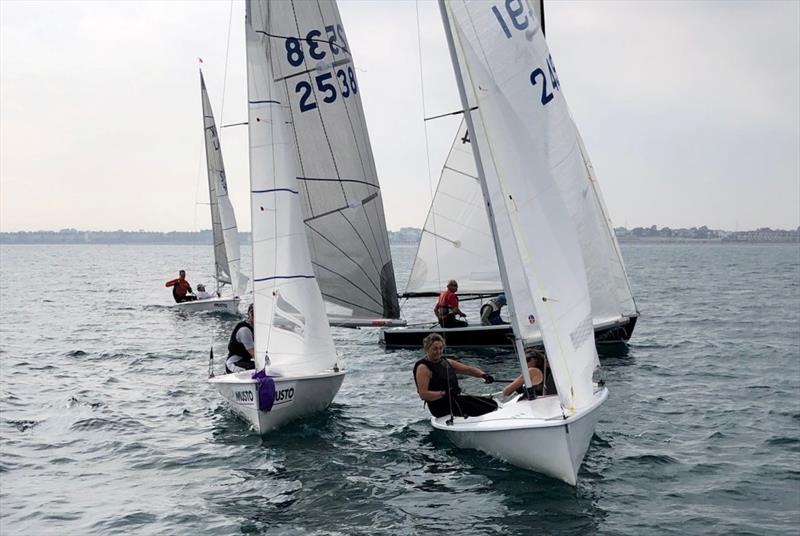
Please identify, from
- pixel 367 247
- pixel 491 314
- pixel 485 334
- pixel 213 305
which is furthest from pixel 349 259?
pixel 213 305

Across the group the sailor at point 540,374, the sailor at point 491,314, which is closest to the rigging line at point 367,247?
the sailor at point 491,314

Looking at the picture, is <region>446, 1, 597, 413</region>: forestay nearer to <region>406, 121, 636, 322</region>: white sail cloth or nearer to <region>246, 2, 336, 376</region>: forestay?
<region>246, 2, 336, 376</region>: forestay

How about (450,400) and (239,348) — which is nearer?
(450,400)

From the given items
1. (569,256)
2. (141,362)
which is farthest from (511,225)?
(141,362)

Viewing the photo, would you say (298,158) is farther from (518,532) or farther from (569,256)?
(518,532)

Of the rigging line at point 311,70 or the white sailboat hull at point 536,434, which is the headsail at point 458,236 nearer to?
the rigging line at point 311,70

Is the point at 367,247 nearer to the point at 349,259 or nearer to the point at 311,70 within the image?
the point at 349,259

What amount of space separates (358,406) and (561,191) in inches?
224

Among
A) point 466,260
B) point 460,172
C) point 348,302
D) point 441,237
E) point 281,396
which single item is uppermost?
point 460,172

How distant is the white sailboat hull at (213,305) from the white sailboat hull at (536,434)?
20556 millimetres

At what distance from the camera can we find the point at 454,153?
19438 millimetres

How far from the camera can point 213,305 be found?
2944 cm

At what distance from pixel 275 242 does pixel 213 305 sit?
18872 millimetres

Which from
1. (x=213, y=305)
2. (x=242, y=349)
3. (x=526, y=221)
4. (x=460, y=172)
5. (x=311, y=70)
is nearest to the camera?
(x=526, y=221)
